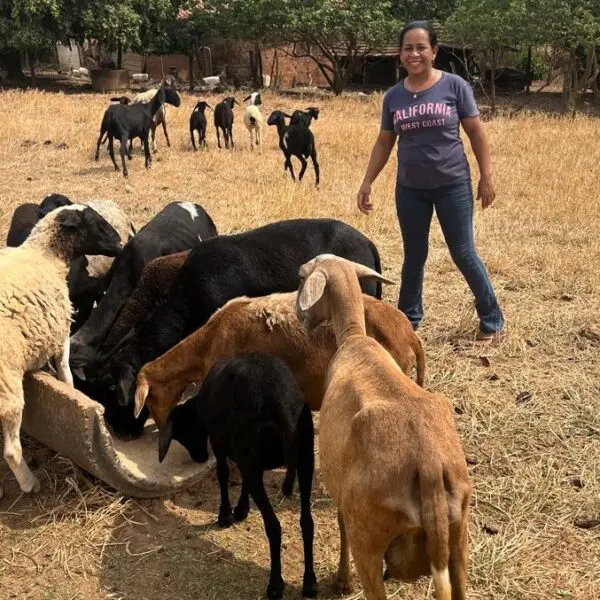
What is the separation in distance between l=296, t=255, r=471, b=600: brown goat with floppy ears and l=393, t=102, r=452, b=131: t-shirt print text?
2698 mm

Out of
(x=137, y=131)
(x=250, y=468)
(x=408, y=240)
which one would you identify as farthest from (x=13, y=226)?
(x=137, y=131)

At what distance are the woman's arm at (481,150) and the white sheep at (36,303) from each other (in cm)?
263

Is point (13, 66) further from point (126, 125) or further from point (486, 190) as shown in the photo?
point (486, 190)

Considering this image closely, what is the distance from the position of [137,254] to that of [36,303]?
1498 millimetres

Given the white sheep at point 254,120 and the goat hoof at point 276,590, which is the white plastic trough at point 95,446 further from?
the white sheep at point 254,120

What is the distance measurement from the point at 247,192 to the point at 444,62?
29.4 meters

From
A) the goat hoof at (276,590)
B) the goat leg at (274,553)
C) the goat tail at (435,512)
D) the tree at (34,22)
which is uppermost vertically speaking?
the tree at (34,22)

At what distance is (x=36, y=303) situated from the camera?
182 inches

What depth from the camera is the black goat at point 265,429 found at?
3.51 meters

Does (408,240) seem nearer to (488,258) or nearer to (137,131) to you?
(488,258)

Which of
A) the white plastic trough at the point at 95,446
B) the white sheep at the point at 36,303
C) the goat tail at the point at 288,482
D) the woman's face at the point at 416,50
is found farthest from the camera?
the woman's face at the point at 416,50

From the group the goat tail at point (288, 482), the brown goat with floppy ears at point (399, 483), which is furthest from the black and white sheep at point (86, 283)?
the brown goat with floppy ears at point (399, 483)

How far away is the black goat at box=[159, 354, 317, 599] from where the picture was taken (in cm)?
351

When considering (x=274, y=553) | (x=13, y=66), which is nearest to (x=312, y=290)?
(x=274, y=553)
